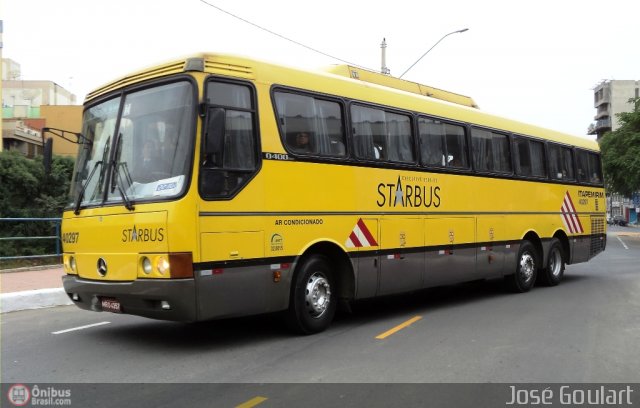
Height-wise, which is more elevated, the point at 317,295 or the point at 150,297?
Result: the point at 150,297

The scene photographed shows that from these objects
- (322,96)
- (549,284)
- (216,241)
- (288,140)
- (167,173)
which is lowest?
(549,284)

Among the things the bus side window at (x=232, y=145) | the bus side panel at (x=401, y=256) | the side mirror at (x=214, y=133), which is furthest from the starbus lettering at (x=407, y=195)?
the side mirror at (x=214, y=133)

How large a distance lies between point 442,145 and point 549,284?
17.3 ft

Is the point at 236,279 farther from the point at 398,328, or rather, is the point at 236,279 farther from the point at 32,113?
the point at 32,113

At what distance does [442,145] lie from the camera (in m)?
9.94

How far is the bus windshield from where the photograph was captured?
245 inches

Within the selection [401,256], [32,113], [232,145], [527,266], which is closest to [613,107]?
[32,113]

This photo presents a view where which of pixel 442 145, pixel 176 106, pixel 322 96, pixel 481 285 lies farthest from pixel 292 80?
pixel 481 285

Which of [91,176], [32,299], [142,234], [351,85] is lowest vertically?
[32,299]

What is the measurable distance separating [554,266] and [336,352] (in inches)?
337

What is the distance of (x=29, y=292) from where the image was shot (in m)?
9.95

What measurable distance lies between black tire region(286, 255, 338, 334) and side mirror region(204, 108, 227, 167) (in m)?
1.95

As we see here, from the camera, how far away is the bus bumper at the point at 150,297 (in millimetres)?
5996

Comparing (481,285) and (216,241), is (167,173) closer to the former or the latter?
(216,241)
